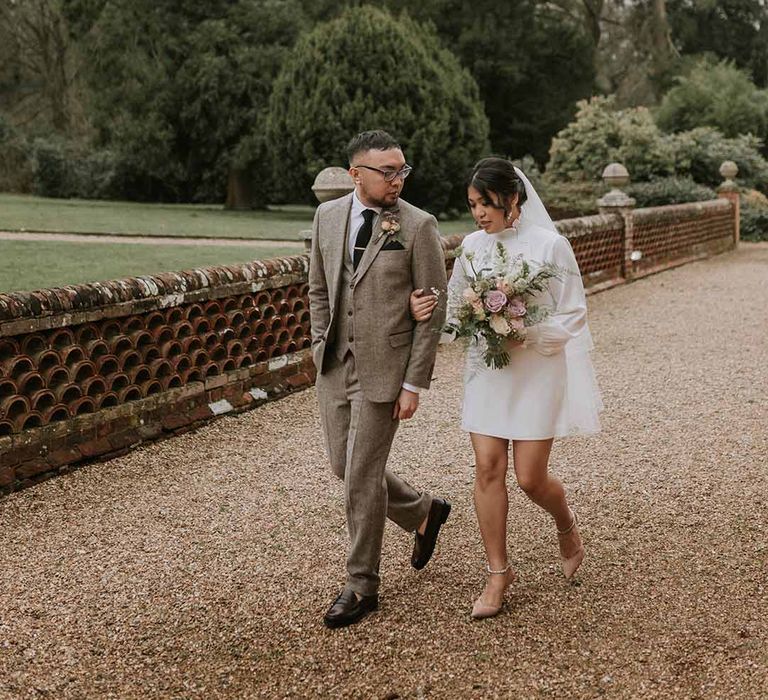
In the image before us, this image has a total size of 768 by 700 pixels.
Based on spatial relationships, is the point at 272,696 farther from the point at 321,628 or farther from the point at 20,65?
the point at 20,65

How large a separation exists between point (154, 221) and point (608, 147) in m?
9.97

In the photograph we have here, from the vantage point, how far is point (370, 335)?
360 cm

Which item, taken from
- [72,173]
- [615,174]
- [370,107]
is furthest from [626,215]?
[72,173]

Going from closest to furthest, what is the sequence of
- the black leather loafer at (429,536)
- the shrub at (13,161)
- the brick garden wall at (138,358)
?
the black leather loafer at (429,536) → the brick garden wall at (138,358) → the shrub at (13,161)

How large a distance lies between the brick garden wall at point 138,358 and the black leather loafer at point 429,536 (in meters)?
2.45

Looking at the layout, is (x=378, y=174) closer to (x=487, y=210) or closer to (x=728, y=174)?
(x=487, y=210)

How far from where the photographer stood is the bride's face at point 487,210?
357cm

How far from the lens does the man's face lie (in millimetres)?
3488

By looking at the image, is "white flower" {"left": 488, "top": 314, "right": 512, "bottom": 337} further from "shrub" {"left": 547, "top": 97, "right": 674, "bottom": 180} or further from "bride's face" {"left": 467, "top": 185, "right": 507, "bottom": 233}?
"shrub" {"left": 547, "top": 97, "right": 674, "bottom": 180}

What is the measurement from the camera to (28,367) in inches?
213

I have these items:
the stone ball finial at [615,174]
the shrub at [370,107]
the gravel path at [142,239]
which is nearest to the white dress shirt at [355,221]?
the gravel path at [142,239]

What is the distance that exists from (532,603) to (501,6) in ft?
99.7

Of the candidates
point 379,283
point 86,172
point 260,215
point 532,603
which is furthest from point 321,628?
point 86,172

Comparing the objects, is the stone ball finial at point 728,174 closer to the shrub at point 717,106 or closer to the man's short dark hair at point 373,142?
the shrub at point 717,106
